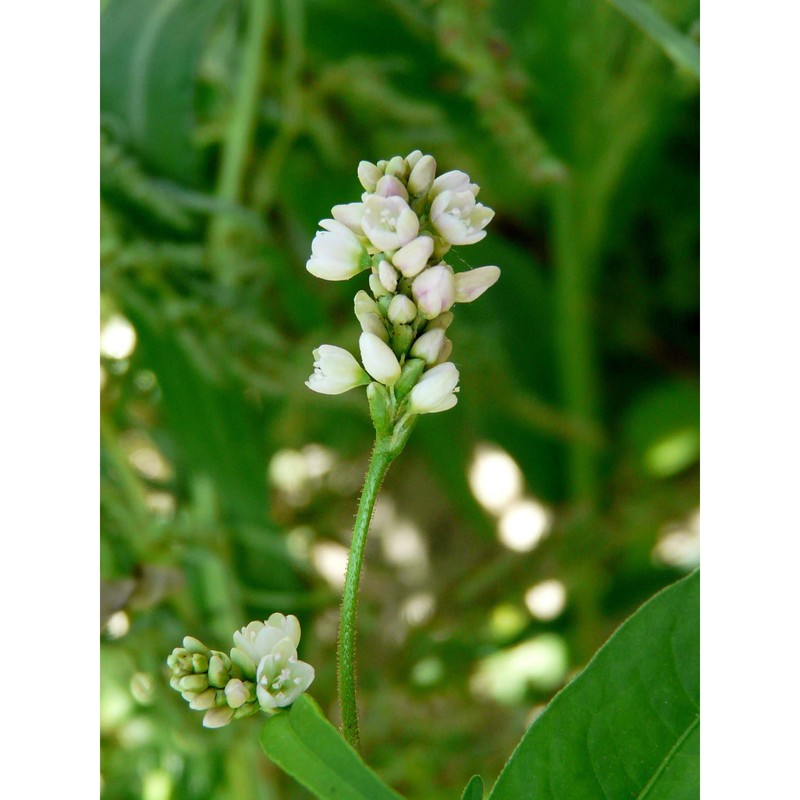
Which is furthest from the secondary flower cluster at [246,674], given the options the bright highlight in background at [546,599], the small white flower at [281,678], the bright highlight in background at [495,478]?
the bright highlight in background at [495,478]

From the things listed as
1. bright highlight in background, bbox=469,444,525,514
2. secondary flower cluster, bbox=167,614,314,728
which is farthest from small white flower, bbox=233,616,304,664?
bright highlight in background, bbox=469,444,525,514

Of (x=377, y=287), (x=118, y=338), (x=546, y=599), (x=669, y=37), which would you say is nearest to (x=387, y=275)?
(x=377, y=287)

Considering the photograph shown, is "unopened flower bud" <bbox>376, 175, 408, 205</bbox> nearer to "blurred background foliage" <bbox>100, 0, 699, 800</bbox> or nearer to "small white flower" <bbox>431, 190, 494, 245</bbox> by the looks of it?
"small white flower" <bbox>431, 190, 494, 245</bbox>

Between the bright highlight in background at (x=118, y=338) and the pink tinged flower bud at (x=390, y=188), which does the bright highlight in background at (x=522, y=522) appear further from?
the pink tinged flower bud at (x=390, y=188)

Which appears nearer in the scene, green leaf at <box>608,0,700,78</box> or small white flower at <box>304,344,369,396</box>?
small white flower at <box>304,344,369,396</box>
